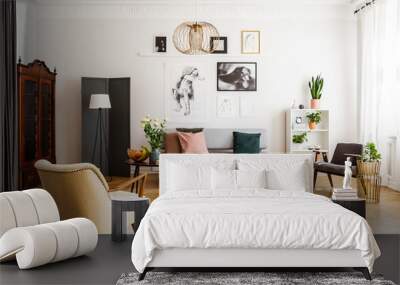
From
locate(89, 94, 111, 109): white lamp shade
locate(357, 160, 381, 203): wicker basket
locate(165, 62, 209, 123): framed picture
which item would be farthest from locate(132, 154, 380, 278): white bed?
locate(165, 62, 209, 123): framed picture

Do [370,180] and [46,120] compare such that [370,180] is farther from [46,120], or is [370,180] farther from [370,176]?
[46,120]

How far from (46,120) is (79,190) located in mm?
4134

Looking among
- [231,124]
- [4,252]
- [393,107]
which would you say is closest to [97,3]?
[231,124]

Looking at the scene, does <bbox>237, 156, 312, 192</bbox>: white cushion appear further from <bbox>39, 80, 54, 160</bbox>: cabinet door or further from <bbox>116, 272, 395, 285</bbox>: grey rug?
<bbox>39, 80, 54, 160</bbox>: cabinet door

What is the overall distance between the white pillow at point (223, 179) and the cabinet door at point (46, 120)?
4.19m

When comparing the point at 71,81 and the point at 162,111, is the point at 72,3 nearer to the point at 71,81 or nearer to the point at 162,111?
the point at 71,81

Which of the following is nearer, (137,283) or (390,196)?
(137,283)

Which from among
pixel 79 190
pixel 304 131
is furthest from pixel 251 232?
pixel 304 131

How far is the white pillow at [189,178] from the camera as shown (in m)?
4.68

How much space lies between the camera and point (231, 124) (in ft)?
31.7

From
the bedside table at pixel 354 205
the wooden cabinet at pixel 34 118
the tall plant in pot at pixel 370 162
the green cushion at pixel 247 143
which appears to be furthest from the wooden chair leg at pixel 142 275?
the green cushion at pixel 247 143

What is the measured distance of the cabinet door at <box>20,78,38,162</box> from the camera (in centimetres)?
717

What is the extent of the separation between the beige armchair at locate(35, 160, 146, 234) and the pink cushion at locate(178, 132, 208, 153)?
14.3ft

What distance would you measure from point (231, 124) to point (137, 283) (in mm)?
6519
